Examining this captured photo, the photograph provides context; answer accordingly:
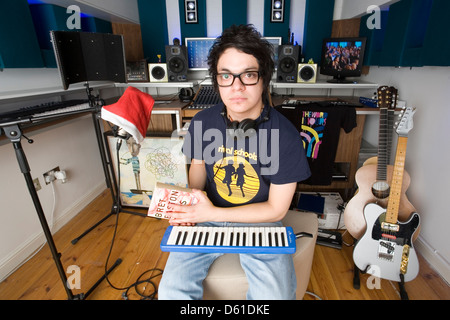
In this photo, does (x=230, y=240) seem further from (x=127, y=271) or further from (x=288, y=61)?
(x=288, y=61)

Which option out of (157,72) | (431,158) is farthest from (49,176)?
(431,158)

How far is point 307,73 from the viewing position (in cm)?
226

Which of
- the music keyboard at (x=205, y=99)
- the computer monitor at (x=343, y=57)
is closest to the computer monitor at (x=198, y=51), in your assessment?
the music keyboard at (x=205, y=99)

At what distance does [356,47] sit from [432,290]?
189 centimetres

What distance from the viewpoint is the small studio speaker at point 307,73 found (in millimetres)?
2232

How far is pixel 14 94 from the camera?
1.47 m

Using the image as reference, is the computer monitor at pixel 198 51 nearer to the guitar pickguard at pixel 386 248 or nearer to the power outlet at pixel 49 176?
the power outlet at pixel 49 176

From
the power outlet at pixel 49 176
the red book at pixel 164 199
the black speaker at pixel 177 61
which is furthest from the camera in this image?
the black speaker at pixel 177 61

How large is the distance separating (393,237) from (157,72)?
223 centimetres

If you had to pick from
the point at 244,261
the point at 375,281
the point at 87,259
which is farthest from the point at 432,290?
the point at 87,259

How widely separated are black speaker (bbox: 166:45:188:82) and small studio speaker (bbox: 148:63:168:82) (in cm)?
5

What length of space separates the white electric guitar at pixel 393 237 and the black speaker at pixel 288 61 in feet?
3.41

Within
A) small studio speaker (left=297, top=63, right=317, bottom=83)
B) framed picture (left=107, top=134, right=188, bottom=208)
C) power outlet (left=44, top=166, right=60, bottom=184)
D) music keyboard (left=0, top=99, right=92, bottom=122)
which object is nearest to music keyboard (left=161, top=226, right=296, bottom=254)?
music keyboard (left=0, top=99, right=92, bottom=122)

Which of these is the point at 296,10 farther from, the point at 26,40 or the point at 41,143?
the point at 41,143
